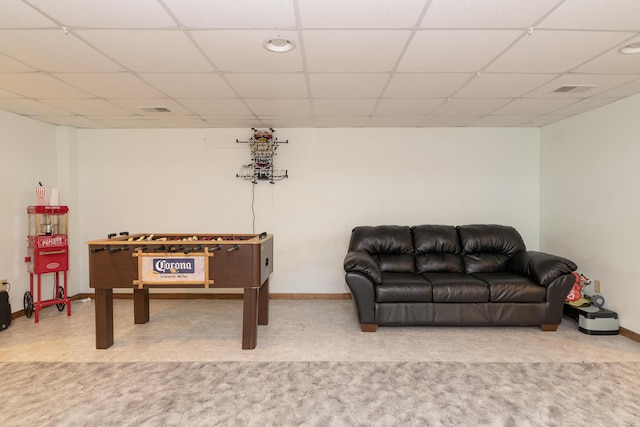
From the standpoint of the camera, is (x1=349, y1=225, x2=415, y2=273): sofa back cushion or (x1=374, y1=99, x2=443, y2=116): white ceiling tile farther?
(x1=349, y1=225, x2=415, y2=273): sofa back cushion

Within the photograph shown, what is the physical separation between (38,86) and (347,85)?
2.67 meters

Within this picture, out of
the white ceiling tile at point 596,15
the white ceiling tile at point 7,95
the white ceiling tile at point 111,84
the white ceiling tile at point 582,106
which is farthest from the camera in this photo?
the white ceiling tile at point 582,106

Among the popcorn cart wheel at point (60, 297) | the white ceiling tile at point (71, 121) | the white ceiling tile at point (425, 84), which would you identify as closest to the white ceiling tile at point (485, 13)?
the white ceiling tile at point (425, 84)

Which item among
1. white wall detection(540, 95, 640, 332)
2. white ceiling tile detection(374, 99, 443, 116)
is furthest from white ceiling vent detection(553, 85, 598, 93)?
white ceiling tile detection(374, 99, 443, 116)

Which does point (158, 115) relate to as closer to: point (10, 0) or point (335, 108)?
point (335, 108)

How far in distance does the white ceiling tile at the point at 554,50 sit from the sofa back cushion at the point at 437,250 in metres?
2.03

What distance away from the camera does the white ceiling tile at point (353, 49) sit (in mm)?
2129

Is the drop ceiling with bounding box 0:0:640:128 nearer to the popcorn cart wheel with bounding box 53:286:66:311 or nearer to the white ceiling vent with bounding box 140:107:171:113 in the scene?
the white ceiling vent with bounding box 140:107:171:113

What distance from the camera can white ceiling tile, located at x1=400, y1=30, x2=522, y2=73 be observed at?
213 centimetres

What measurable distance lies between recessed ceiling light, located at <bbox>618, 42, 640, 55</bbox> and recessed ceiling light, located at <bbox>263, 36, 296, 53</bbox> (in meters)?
2.16

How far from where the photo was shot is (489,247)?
414 centimetres

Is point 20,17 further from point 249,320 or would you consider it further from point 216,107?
point 249,320

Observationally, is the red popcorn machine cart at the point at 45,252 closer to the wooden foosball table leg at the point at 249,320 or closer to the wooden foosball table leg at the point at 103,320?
the wooden foosball table leg at the point at 103,320

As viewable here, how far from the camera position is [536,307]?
3443 millimetres
